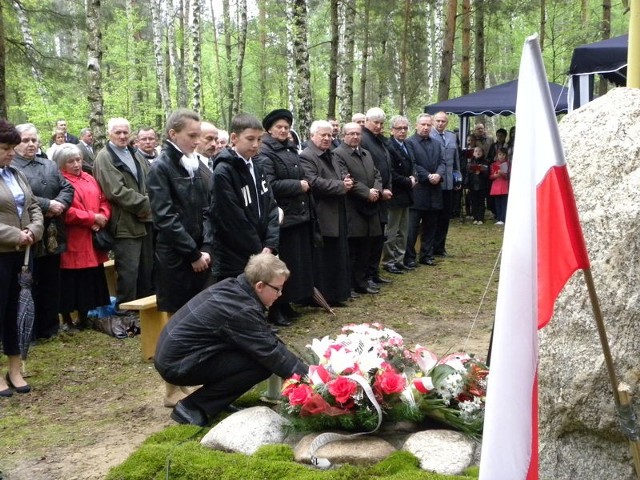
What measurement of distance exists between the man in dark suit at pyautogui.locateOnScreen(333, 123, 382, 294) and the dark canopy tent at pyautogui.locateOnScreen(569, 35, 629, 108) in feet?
8.15

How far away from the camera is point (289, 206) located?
772 centimetres

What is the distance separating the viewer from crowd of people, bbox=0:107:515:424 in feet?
15.4

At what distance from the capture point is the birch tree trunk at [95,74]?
35.3 feet

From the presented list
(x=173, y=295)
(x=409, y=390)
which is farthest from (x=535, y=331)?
(x=173, y=295)

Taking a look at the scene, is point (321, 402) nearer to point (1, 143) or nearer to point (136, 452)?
point (136, 452)

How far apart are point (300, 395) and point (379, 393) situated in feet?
1.43

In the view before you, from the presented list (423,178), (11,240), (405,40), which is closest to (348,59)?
(405,40)

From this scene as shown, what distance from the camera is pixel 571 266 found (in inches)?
104

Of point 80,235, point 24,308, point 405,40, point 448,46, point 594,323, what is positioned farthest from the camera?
point 405,40

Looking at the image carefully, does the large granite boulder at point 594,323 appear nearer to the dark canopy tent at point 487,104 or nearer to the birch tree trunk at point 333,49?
the dark canopy tent at point 487,104

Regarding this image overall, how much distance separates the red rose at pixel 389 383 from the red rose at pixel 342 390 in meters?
0.15

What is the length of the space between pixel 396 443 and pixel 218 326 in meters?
1.25

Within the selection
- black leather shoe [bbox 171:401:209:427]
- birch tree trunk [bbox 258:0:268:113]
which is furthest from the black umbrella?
birch tree trunk [bbox 258:0:268:113]

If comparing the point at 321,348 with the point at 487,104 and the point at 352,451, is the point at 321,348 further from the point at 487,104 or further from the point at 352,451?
the point at 487,104
